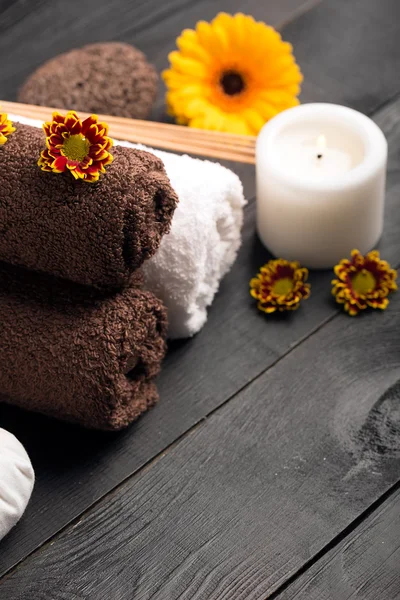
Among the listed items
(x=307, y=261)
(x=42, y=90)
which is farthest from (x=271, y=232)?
(x=42, y=90)

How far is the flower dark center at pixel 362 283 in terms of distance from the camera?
84cm

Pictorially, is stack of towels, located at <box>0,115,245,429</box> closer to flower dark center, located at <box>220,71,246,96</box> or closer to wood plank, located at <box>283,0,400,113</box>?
flower dark center, located at <box>220,71,246,96</box>

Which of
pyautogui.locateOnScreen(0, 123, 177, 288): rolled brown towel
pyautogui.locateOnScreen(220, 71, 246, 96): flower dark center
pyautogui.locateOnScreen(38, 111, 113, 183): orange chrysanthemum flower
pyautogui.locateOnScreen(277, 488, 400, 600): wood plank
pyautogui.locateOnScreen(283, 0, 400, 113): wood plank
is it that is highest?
pyautogui.locateOnScreen(38, 111, 113, 183): orange chrysanthemum flower

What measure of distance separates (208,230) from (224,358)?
13cm

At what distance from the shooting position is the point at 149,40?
3.64ft

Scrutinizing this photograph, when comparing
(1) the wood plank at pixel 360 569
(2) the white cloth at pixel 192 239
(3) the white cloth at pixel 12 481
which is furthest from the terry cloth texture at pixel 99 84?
(1) the wood plank at pixel 360 569

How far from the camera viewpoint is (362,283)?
0.84 meters

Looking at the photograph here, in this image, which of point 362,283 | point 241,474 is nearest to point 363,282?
point 362,283

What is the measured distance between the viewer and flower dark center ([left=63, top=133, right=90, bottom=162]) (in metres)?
0.65

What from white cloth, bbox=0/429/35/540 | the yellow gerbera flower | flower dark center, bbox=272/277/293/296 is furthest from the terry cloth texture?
white cloth, bbox=0/429/35/540

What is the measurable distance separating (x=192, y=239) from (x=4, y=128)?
0.62ft

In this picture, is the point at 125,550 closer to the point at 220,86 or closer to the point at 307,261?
the point at 307,261

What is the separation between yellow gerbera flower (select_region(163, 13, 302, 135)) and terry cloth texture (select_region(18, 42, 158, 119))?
0.04 meters

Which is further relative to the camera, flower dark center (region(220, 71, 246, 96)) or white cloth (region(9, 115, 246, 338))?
flower dark center (region(220, 71, 246, 96))
